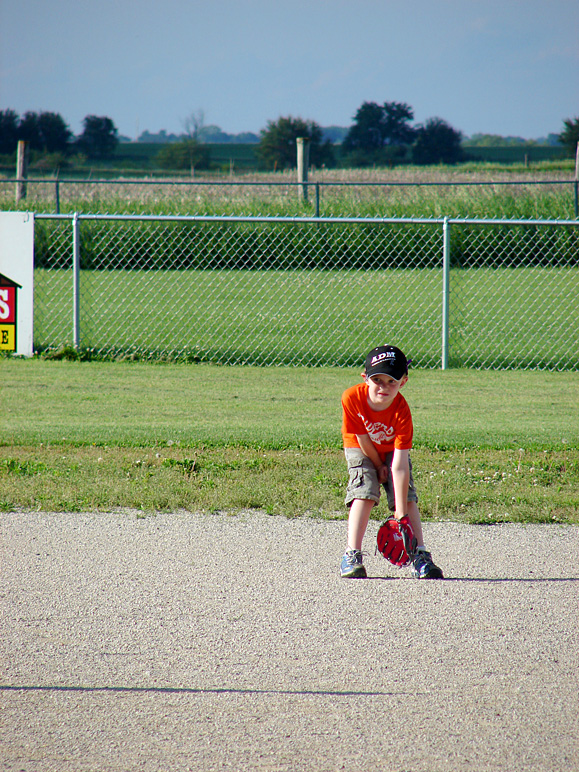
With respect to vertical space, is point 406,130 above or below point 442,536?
above

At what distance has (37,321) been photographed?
445 inches

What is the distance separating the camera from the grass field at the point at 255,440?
4.75m

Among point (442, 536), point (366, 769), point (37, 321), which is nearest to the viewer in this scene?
point (366, 769)

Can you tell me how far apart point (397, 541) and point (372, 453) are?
1.48 ft

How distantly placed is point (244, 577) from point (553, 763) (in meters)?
1.73

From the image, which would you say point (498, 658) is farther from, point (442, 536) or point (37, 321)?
point (37, 321)

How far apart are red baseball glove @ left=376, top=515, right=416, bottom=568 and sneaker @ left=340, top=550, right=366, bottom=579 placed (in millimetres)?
114

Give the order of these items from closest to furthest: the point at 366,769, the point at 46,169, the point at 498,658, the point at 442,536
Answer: the point at 366,769, the point at 498,658, the point at 442,536, the point at 46,169

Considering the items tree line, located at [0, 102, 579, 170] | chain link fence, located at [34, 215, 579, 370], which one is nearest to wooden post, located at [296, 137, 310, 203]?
chain link fence, located at [34, 215, 579, 370]

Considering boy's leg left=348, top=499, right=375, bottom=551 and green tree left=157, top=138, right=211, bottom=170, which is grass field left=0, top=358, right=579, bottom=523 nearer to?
boy's leg left=348, top=499, right=375, bottom=551

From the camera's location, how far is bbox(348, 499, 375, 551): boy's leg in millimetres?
3711

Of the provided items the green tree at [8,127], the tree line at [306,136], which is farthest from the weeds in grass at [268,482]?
the green tree at [8,127]

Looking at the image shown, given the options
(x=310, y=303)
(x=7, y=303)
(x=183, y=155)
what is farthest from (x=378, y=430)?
(x=183, y=155)

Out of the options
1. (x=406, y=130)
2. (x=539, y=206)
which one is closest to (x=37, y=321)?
(x=539, y=206)
